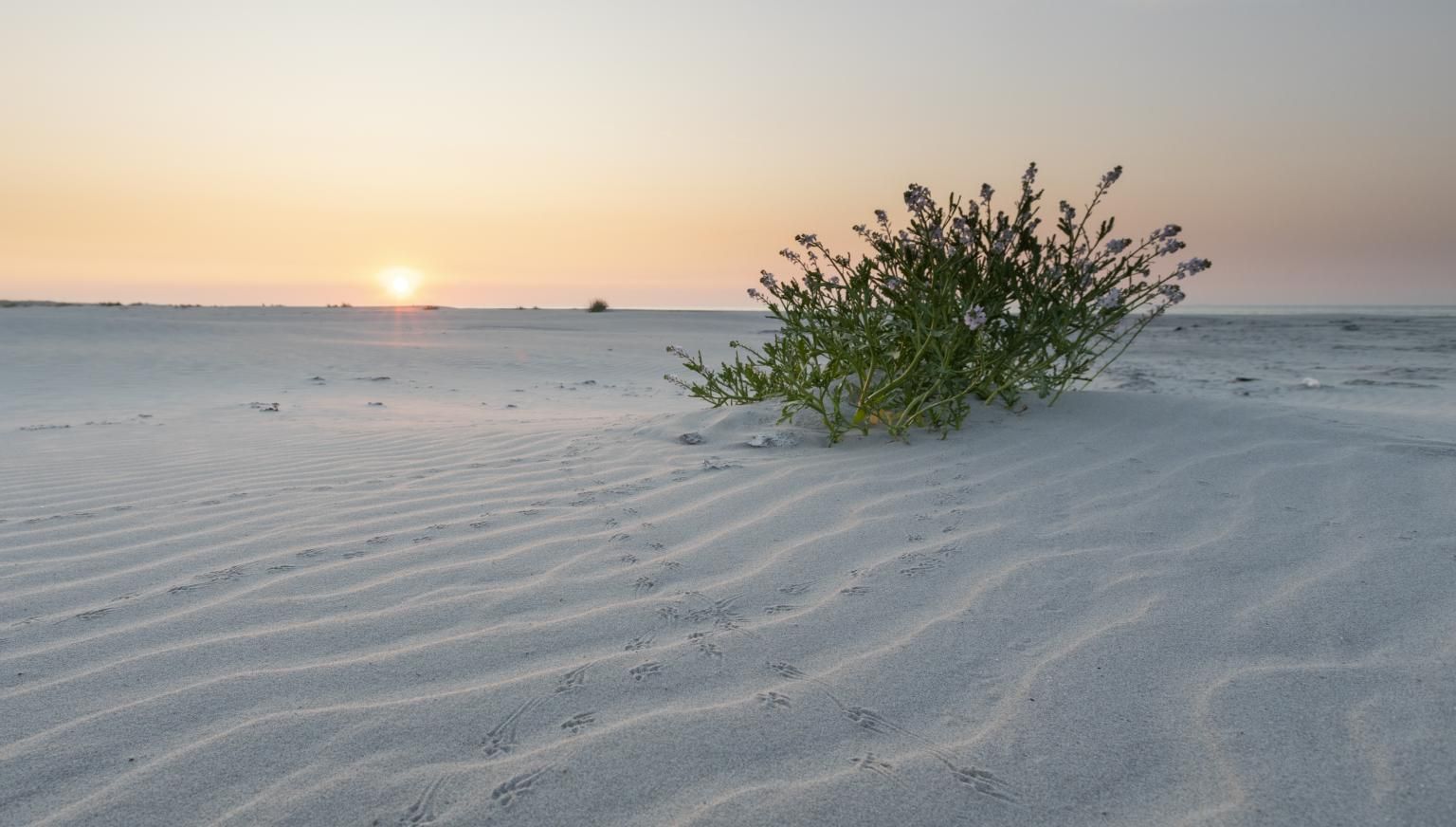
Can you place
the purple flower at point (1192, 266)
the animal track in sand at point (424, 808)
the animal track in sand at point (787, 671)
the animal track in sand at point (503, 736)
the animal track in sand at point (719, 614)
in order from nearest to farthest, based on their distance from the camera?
the animal track in sand at point (424, 808), the animal track in sand at point (503, 736), the animal track in sand at point (787, 671), the animal track in sand at point (719, 614), the purple flower at point (1192, 266)

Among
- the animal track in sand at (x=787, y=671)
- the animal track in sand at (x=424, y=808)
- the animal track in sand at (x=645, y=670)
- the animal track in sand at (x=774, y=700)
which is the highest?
the animal track in sand at (x=645, y=670)

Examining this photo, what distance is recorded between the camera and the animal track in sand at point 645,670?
161cm

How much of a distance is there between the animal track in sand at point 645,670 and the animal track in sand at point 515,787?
332 millimetres

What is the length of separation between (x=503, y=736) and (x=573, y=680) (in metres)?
0.21

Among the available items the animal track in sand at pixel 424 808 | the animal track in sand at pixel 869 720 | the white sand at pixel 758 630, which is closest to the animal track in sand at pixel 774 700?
the white sand at pixel 758 630

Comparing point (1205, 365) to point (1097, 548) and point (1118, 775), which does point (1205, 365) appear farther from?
point (1118, 775)

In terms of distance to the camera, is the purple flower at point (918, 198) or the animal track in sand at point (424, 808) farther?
the purple flower at point (918, 198)

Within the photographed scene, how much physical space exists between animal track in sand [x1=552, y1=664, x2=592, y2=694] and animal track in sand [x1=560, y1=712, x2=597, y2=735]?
10 cm

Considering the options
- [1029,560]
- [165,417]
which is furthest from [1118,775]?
[165,417]

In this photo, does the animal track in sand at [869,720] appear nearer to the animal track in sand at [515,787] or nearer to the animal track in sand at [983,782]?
the animal track in sand at [983,782]

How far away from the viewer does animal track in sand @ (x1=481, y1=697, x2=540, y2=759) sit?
53.7 inches

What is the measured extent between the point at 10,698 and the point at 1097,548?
263 centimetres

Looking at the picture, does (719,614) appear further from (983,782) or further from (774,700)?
(983,782)

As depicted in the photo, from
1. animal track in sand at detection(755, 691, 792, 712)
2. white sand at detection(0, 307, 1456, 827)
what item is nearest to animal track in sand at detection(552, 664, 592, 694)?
white sand at detection(0, 307, 1456, 827)
